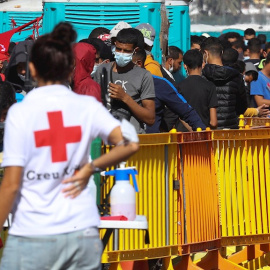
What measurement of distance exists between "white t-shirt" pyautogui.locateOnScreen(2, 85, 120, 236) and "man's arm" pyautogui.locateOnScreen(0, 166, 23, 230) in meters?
0.03

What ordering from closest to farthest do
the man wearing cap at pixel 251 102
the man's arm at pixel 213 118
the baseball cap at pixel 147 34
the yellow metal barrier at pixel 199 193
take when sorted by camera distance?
the yellow metal barrier at pixel 199 193 < the baseball cap at pixel 147 34 < the man's arm at pixel 213 118 < the man wearing cap at pixel 251 102

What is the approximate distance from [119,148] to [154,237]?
10.8 feet

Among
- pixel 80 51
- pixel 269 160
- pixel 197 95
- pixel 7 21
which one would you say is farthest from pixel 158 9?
pixel 7 21

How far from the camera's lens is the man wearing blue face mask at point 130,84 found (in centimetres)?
764

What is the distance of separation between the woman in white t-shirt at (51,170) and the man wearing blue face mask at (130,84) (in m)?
3.10

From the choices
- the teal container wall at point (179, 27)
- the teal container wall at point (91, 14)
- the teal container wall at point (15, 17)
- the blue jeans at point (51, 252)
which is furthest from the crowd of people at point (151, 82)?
the teal container wall at point (15, 17)

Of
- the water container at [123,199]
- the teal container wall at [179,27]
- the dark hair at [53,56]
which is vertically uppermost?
the teal container wall at [179,27]

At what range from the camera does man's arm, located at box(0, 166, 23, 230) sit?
4.33m

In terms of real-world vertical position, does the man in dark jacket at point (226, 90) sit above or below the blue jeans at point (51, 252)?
above

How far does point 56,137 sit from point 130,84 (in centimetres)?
348

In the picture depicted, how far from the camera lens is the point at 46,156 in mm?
4367

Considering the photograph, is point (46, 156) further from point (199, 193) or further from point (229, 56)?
point (229, 56)

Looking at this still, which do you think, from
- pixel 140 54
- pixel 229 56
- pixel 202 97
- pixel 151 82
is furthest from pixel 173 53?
pixel 151 82

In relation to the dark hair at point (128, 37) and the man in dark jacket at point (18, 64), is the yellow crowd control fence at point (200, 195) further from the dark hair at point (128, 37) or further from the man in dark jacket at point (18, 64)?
the man in dark jacket at point (18, 64)
